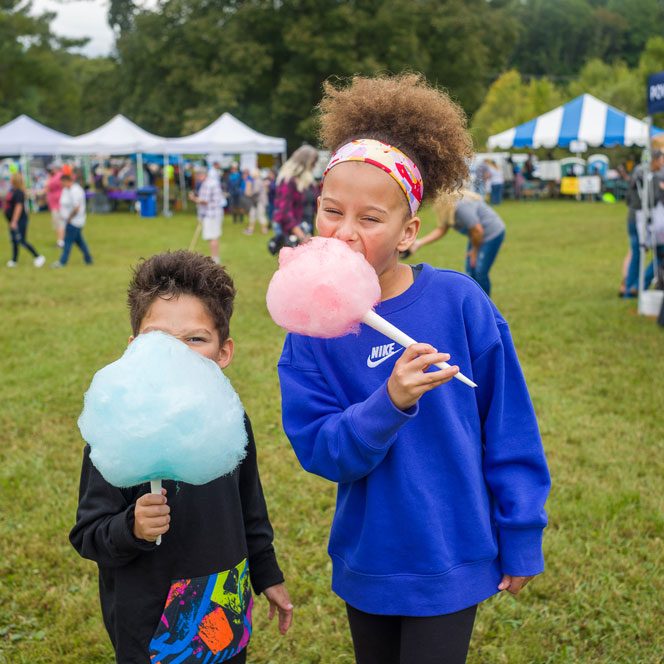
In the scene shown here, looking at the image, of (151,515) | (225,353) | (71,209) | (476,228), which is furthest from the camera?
(71,209)

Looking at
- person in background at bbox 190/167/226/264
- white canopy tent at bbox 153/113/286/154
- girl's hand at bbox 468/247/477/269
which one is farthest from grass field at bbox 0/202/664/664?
white canopy tent at bbox 153/113/286/154

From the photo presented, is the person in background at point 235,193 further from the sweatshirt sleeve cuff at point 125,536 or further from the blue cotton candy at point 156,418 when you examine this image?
the blue cotton candy at point 156,418

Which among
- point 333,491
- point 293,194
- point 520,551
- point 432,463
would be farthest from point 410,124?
point 293,194

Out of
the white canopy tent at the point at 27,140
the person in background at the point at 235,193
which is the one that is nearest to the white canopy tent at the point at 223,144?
the person in background at the point at 235,193

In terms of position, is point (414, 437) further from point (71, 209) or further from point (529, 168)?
point (529, 168)

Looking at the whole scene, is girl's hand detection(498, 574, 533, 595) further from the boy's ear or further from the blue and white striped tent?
the blue and white striped tent

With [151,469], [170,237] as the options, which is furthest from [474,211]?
[170,237]

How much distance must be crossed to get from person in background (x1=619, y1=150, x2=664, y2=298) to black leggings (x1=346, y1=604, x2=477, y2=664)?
7.35 metres

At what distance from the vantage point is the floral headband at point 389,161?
1792mm

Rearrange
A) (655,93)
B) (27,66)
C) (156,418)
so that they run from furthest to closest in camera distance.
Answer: (27,66)
(655,93)
(156,418)

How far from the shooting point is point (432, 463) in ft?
6.06

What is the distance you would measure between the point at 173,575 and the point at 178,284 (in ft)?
2.33

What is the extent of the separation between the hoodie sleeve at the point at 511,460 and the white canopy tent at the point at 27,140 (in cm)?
2520

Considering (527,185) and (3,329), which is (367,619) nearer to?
(3,329)
